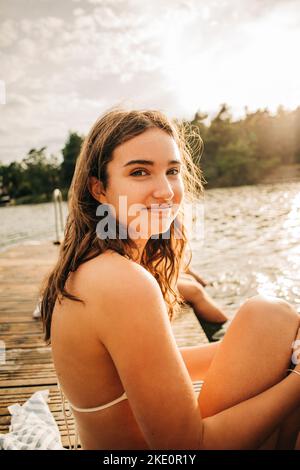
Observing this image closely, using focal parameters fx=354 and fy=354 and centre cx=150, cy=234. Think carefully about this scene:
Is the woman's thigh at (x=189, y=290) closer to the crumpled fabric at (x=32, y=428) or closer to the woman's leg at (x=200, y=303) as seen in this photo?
the woman's leg at (x=200, y=303)

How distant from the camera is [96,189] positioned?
4.98 feet

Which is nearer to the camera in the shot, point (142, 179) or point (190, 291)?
point (142, 179)

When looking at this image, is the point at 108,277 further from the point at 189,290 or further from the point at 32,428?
the point at 189,290

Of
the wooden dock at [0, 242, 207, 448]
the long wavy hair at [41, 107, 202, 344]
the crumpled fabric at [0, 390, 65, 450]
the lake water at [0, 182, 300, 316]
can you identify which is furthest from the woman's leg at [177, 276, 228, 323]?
the long wavy hair at [41, 107, 202, 344]

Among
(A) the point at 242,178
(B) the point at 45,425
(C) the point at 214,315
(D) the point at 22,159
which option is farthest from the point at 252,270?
(D) the point at 22,159

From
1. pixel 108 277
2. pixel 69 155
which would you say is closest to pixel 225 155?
pixel 69 155

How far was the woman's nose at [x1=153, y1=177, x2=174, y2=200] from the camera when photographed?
1.39 m

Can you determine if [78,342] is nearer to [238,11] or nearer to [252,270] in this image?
[238,11]

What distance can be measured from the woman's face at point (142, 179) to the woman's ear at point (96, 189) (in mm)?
50

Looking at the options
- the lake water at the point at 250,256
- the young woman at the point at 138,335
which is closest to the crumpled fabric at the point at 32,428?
the young woman at the point at 138,335

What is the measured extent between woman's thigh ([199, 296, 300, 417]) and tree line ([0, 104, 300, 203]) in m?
43.5

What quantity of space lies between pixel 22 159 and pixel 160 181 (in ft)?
229

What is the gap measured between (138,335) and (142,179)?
0.62 metres

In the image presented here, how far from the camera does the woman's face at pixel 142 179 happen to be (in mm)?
1379
